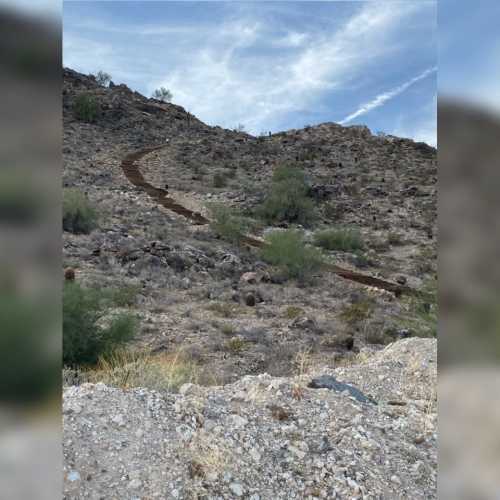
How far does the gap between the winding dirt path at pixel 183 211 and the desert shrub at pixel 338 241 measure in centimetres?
221

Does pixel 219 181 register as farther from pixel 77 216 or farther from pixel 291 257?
pixel 291 257

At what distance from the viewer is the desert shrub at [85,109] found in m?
37.2

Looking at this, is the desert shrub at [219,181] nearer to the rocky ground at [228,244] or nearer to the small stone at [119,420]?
the rocky ground at [228,244]

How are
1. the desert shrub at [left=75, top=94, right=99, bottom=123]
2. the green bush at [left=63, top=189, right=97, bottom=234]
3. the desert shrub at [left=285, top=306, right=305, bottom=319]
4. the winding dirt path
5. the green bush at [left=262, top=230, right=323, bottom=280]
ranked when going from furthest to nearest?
the desert shrub at [left=75, top=94, right=99, bottom=123]
the winding dirt path
the green bush at [left=63, top=189, right=97, bottom=234]
the green bush at [left=262, top=230, right=323, bottom=280]
the desert shrub at [left=285, top=306, right=305, bottom=319]

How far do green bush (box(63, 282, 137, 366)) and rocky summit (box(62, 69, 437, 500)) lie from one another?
0.05 metres

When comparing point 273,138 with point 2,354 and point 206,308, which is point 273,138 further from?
point 2,354

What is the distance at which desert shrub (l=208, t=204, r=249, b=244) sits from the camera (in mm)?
18000

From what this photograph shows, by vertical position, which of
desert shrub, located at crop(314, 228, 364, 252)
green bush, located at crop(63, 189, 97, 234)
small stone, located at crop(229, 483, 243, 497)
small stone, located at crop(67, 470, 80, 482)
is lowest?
small stone, located at crop(229, 483, 243, 497)

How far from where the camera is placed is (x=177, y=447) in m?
4.00

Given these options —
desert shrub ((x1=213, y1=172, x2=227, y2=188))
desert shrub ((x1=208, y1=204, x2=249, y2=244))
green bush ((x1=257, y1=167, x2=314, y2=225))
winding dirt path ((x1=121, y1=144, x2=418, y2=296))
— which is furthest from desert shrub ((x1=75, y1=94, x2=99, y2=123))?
desert shrub ((x1=208, y1=204, x2=249, y2=244))

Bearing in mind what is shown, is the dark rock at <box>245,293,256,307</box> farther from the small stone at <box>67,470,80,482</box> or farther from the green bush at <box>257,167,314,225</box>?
the green bush at <box>257,167,314,225</box>

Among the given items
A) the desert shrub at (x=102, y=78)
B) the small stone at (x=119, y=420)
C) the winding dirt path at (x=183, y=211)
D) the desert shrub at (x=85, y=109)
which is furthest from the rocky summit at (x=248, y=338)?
the desert shrub at (x=102, y=78)

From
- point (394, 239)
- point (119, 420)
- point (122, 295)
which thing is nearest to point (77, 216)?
point (122, 295)

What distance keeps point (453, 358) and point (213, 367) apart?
677cm
